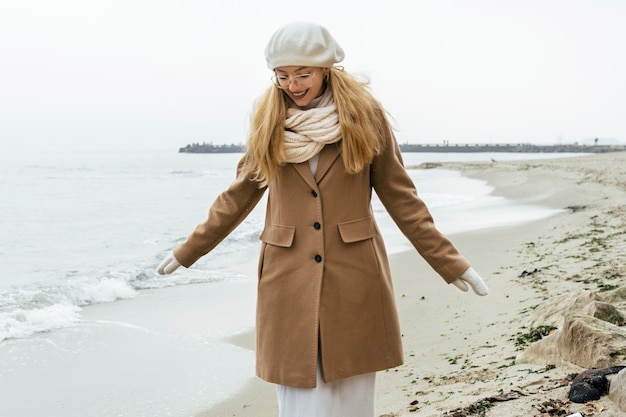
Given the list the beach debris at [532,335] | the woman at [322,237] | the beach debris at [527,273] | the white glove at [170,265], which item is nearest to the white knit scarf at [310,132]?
the woman at [322,237]

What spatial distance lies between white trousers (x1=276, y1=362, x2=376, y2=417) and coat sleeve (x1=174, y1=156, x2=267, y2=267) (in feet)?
2.02

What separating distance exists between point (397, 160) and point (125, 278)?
668cm

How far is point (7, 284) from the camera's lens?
28.8ft

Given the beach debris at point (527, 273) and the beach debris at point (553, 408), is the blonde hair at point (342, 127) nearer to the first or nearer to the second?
the beach debris at point (553, 408)

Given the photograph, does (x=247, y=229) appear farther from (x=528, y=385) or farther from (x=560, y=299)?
(x=528, y=385)

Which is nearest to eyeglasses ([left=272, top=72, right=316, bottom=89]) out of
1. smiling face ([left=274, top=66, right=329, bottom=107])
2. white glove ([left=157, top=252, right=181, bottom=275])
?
smiling face ([left=274, top=66, right=329, bottom=107])

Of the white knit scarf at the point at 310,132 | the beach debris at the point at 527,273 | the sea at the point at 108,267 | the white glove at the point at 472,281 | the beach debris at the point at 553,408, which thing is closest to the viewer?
the white knit scarf at the point at 310,132

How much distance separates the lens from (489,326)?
4.72m

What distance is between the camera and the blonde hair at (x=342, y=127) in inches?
90.2

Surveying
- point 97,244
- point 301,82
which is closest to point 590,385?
point 301,82

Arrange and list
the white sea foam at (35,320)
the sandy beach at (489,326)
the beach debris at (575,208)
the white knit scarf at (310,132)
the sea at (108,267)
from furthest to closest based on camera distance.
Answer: the beach debris at (575,208) < the white sea foam at (35,320) < the sea at (108,267) < the sandy beach at (489,326) < the white knit scarf at (310,132)

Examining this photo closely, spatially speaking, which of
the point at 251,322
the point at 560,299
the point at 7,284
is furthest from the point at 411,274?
the point at 7,284

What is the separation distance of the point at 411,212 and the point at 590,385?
44.2 inches

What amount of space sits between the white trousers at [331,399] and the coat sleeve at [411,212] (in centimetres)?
50
